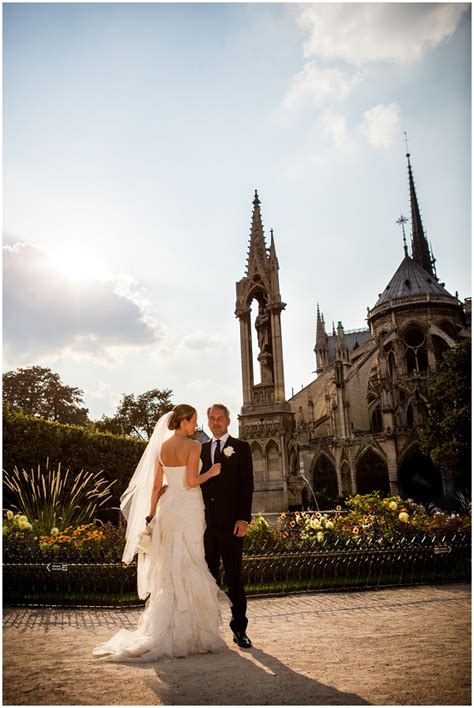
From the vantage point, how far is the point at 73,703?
3.70 metres

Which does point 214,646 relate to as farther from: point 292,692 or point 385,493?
point 385,493

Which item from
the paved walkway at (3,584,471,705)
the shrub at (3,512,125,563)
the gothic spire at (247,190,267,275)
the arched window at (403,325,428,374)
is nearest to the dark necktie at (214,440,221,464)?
the paved walkway at (3,584,471,705)

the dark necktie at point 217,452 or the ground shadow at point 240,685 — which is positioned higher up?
the dark necktie at point 217,452

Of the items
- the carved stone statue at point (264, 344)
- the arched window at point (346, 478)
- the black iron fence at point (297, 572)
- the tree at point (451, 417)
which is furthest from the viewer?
the arched window at point (346, 478)

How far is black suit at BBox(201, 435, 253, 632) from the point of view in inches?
217

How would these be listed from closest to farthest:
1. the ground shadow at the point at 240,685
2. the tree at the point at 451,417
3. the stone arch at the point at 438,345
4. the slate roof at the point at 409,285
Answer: the ground shadow at the point at 240,685
the tree at the point at 451,417
the stone arch at the point at 438,345
the slate roof at the point at 409,285

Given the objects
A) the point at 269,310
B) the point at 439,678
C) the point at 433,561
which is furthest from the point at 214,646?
the point at 269,310

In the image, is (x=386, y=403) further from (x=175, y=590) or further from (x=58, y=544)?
(x=175, y=590)

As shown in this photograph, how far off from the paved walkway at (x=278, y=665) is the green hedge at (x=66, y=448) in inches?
299

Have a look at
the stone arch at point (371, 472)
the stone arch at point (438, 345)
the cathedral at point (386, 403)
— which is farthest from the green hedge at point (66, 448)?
the stone arch at point (438, 345)

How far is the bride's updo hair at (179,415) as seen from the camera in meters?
5.61

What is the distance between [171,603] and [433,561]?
6023 mm

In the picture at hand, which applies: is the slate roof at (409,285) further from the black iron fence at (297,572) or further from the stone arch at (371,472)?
the black iron fence at (297,572)

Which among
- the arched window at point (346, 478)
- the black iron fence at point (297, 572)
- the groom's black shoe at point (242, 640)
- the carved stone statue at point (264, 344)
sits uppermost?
the carved stone statue at point (264, 344)
